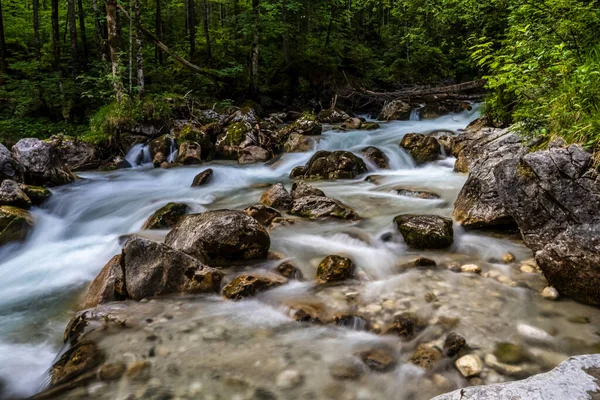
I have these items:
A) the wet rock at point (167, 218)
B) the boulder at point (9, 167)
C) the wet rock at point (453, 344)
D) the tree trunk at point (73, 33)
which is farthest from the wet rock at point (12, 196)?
the tree trunk at point (73, 33)

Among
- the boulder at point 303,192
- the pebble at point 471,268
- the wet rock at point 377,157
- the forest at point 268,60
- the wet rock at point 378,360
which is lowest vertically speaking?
the wet rock at point 378,360

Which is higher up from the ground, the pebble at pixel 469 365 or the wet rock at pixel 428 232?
the wet rock at pixel 428 232

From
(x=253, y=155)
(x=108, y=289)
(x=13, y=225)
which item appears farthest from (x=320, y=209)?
(x=253, y=155)

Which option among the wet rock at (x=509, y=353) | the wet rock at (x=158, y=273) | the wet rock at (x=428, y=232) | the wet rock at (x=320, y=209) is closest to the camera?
the wet rock at (x=509, y=353)

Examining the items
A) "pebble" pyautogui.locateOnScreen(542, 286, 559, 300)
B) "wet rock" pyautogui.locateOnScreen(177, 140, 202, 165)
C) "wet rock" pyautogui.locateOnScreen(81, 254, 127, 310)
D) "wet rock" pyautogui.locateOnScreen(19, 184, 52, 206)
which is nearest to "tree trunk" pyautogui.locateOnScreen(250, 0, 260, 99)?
"wet rock" pyautogui.locateOnScreen(177, 140, 202, 165)

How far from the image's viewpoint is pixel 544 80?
5070 mm

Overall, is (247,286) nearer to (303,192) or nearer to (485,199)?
(303,192)

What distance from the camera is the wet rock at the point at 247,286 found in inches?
166

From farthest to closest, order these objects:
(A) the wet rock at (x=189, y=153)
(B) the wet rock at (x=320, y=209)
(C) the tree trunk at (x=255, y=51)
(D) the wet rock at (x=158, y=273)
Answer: (C) the tree trunk at (x=255, y=51), (A) the wet rock at (x=189, y=153), (B) the wet rock at (x=320, y=209), (D) the wet rock at (x=158, y=273)

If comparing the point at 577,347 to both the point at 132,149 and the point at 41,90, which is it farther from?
the point at 41,90

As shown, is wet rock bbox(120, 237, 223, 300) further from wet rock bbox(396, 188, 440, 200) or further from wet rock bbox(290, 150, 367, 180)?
wet rock bbox(290, 150, 367, 180)

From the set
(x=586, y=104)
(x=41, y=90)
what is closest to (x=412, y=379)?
(x=586, y=104)

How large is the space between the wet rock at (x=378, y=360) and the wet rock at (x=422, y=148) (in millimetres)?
8052

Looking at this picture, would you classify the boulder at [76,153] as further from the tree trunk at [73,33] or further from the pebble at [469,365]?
the pebble at [469,365]
